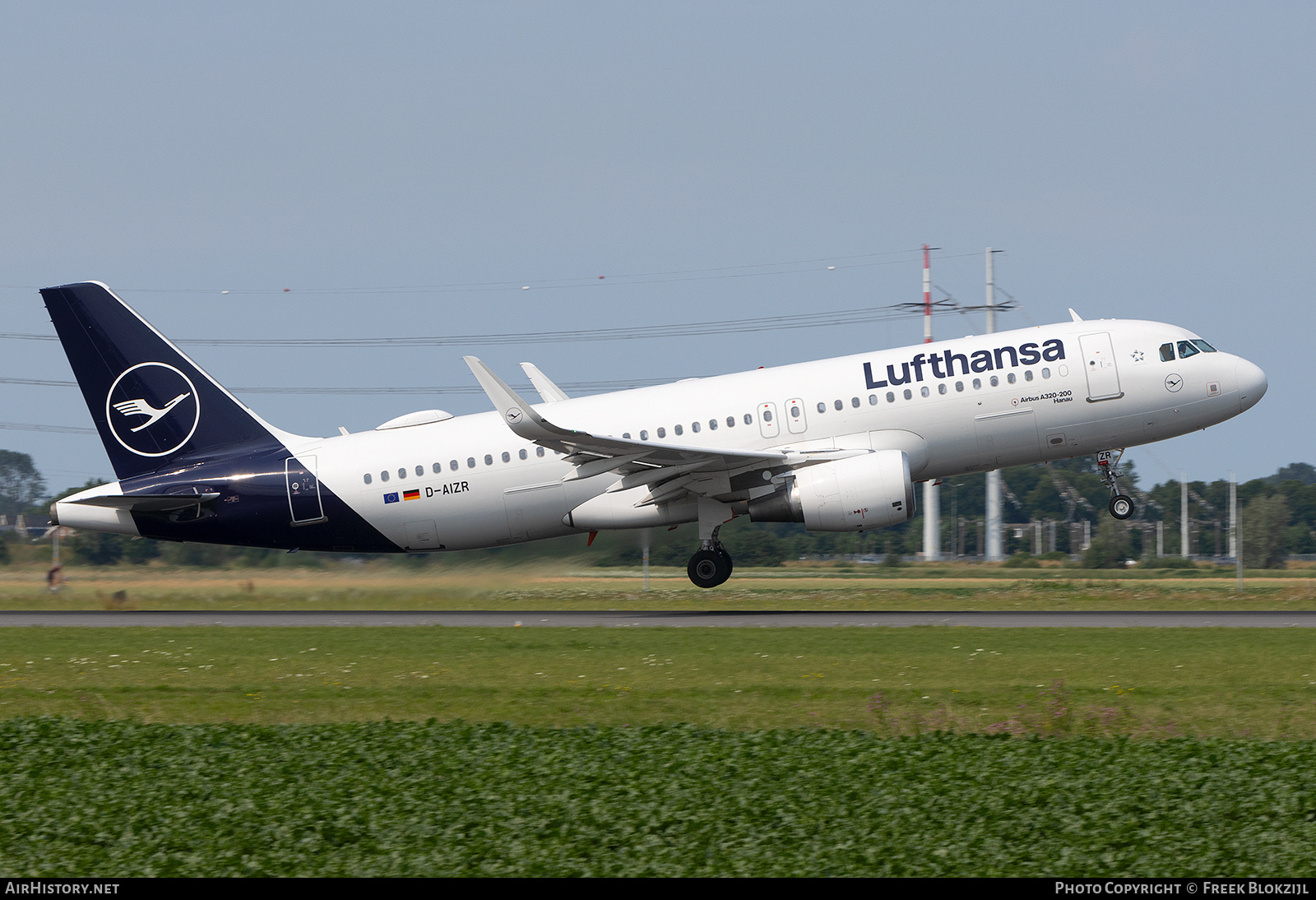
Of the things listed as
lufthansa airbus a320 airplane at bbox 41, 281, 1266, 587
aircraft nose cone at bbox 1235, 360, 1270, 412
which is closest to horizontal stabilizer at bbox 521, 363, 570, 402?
lufthansa airbus a320 airplane at bbox 41, 281, 1266, 587

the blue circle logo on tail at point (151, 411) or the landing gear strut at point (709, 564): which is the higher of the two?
the blue circle logo on tail at point (151, 411)

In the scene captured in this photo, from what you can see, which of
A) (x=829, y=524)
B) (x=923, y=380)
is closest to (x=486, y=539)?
(x=829, y=524)

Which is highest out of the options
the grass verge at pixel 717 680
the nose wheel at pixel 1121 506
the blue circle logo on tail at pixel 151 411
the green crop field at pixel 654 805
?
the blue circle logo on tail at pixel 151 411

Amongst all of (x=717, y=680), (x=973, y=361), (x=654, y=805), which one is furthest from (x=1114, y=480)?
(x=654, y=805)

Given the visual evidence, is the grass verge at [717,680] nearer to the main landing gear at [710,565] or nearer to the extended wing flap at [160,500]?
the main landing gear at [710,565]

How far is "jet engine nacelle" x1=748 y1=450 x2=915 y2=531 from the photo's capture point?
27266 millimetres

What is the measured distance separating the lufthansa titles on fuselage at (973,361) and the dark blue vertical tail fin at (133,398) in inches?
586

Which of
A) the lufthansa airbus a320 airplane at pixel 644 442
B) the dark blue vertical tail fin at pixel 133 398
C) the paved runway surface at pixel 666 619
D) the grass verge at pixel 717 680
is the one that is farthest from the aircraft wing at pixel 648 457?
the dark blue vertical tail fin at pixel 133 398

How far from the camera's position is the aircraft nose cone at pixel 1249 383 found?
2917 centimetres

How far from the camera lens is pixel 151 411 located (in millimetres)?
30953

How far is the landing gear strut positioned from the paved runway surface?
925 mm

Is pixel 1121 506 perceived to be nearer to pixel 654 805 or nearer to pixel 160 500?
pixel 654 805

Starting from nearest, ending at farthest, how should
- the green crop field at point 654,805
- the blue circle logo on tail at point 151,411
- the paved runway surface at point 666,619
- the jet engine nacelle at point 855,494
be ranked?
the green crop field at point 654,805
the paved runway surface at point 666,619
the jet engine nacelle at point 855,494
the blue circle logo on tail at point 151,411
